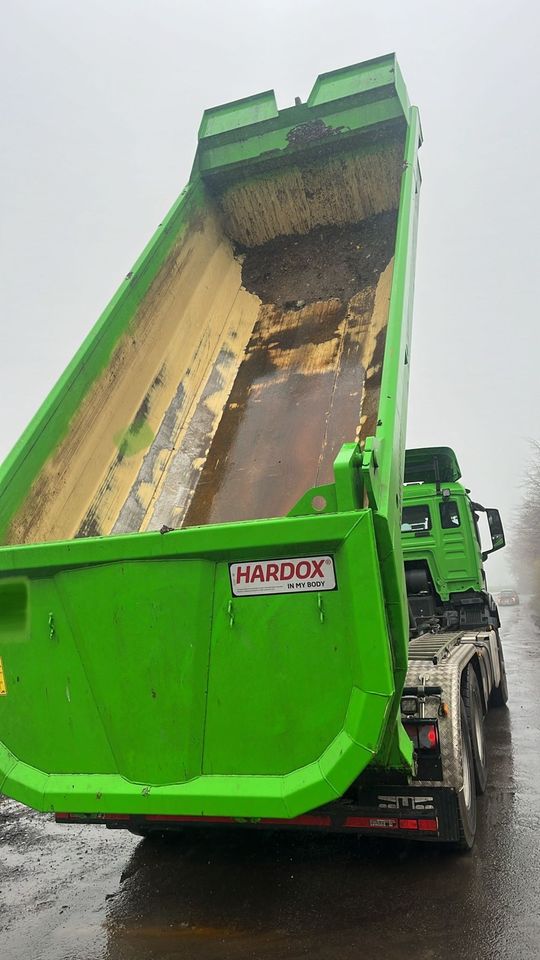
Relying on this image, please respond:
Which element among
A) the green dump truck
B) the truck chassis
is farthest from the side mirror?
the truck chassis

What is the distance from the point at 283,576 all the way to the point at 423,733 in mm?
1436

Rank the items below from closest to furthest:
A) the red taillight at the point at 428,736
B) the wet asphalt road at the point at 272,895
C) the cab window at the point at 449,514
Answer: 1. the wet asphalt road at the point at 272,895
2. the red taillight at the point at 428,736
3. the cab window at the point at 449,514

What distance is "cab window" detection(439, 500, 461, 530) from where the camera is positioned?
7891mm

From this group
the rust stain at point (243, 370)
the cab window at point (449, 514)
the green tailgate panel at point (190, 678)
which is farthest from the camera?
the cab window at point (449, 514)

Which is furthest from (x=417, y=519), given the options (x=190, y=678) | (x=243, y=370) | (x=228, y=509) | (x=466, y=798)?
(x=190, y=678)

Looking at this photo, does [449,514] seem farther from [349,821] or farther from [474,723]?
[349,821]

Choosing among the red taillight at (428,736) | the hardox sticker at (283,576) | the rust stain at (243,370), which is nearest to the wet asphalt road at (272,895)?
the red taillight at (428,736)

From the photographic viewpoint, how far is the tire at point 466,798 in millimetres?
3609

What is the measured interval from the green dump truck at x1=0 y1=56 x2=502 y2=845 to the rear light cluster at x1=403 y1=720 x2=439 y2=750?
0.5 inches

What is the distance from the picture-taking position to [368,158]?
6.10 metres

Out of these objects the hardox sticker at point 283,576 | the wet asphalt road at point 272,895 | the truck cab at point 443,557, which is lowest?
the wet asphalt road at point 272,895

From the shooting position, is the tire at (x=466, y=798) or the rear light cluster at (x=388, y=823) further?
the tire at (x=466, y=798)

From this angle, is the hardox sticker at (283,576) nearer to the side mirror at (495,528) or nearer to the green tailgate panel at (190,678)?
the green tailgate panel at (190,678)

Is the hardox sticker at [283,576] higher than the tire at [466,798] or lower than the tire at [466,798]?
higher
